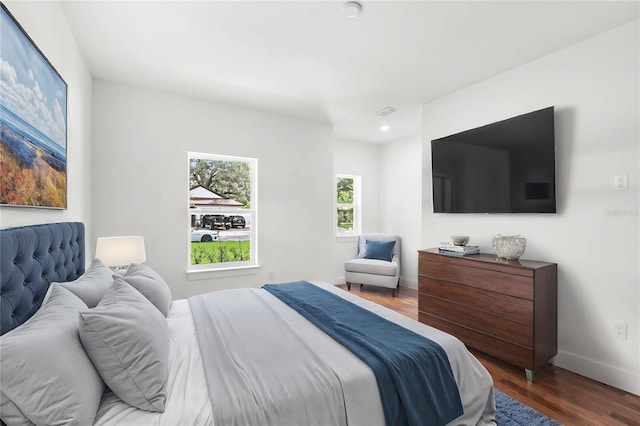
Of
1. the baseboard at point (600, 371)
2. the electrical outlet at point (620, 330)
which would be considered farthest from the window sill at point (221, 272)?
the electrical outlet at point (620, 330)

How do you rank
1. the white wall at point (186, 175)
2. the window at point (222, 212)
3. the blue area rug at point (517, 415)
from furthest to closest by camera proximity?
the window at point (222, 212) < the white wall at point (186, 175) < the blue area rug at point (517, 415)

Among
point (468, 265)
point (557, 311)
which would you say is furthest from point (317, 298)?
point (557, 311)

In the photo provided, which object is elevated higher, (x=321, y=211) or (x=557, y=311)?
(x=321, y=211)

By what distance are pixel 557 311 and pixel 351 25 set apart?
2.83m

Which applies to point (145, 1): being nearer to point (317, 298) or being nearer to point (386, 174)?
point (317, 298)

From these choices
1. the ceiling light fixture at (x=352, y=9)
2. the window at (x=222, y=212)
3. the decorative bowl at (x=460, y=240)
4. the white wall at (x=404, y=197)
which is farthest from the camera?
the white wall at (x=404, y=197)

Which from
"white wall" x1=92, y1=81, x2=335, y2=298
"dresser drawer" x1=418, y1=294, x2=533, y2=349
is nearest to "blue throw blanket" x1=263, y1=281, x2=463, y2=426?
"dresser drawer" x1=418, y1=294, x2=533, y2=349

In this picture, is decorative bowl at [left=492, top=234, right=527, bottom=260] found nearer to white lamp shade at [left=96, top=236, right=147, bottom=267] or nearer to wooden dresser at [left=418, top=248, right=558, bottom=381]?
wooden dresser at [left=418, top=248, right=558, bottom=381]

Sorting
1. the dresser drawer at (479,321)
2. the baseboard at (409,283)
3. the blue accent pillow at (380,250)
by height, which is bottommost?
the baseboard at (409,283)

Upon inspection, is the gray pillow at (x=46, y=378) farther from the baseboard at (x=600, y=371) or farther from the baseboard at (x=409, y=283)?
the baseboard at (x=409, y=283)

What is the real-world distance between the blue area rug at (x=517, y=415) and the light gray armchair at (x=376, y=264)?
2538 millimetres

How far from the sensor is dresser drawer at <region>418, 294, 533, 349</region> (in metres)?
2.28

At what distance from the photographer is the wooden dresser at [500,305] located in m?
2.26

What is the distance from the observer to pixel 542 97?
2609mm
